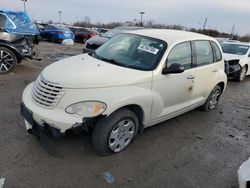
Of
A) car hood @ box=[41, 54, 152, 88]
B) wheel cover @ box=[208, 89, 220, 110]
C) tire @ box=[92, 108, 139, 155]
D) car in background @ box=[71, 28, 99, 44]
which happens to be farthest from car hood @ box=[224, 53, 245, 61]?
car in background @ box=[71, 28, 99, 44]

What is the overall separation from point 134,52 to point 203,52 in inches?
61.7

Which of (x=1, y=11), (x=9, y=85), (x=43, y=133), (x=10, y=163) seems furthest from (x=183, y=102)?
(x=1, y=11)

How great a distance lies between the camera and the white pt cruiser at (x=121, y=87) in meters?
3.28

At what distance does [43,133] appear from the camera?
11.5 ft

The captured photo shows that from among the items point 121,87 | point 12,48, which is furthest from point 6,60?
point 121,87

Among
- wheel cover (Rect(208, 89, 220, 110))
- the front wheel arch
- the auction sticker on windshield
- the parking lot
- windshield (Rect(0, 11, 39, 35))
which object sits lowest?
the parking lot

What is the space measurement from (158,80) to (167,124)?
1.33 metres

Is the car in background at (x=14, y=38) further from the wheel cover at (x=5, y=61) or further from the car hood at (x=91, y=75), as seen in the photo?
the car hood at (x=91, y=75)

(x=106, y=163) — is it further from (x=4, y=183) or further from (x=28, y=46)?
(x=28, y=46)

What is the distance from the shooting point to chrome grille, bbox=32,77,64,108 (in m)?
3.31

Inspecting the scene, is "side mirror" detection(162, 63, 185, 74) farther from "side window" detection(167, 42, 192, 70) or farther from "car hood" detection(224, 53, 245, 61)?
"car hood" detection(224, 53, 245, 61)

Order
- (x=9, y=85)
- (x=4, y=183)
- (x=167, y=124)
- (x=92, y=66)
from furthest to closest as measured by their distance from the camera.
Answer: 1. (x=9, y=85)
2. (x=167, y=124)
3. (x=92, y=66)
4. (x=4, y=183)

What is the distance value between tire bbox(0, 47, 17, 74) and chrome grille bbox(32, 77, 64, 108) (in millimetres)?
4759

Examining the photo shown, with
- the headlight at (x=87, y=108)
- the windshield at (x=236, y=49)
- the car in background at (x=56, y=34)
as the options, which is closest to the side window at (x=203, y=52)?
the headlight at (x=87, y=108)
